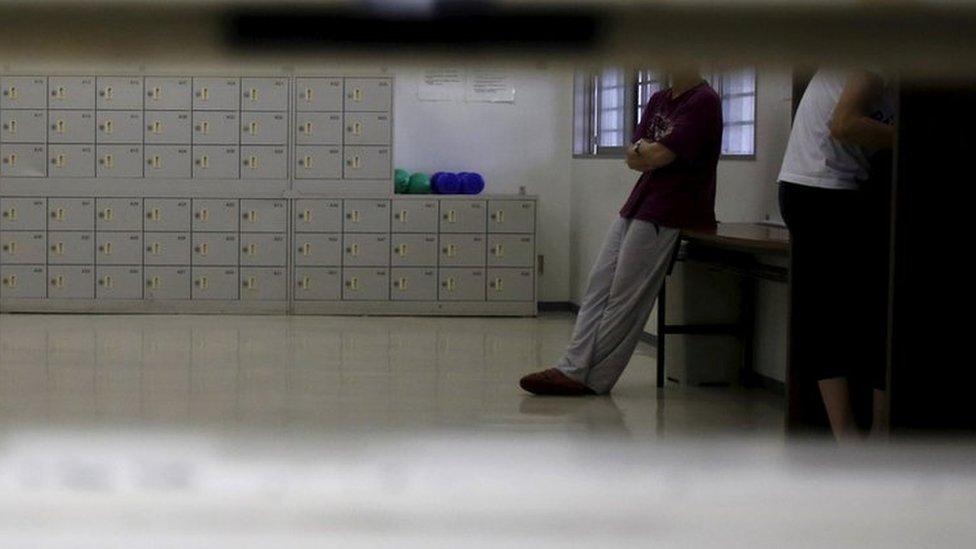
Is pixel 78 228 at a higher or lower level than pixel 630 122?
lower

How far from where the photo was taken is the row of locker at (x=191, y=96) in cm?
843

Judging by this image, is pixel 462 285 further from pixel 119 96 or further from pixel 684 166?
pixel 684 166

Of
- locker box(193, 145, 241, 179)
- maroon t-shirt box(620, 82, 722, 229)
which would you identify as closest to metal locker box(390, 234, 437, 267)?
locker box(193, 145, 241, 179)

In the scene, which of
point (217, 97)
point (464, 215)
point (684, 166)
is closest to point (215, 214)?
point (217, 97)

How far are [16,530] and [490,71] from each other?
145 millimetres

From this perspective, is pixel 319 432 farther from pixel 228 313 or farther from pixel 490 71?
pixel 228 313

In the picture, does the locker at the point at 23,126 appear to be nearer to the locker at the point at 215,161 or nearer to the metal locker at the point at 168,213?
the metal locker at the point at 168,213

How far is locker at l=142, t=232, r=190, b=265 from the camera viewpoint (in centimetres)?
849

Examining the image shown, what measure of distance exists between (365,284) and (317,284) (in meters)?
0.28

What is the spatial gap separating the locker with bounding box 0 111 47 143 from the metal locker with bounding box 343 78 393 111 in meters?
1.76

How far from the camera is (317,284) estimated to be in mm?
8492

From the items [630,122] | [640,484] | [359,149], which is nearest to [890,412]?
[640,484]

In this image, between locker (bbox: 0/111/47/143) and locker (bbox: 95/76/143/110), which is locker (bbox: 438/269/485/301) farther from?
locker (bbox: 0/111/47/143)

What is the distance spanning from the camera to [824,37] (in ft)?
1.02
